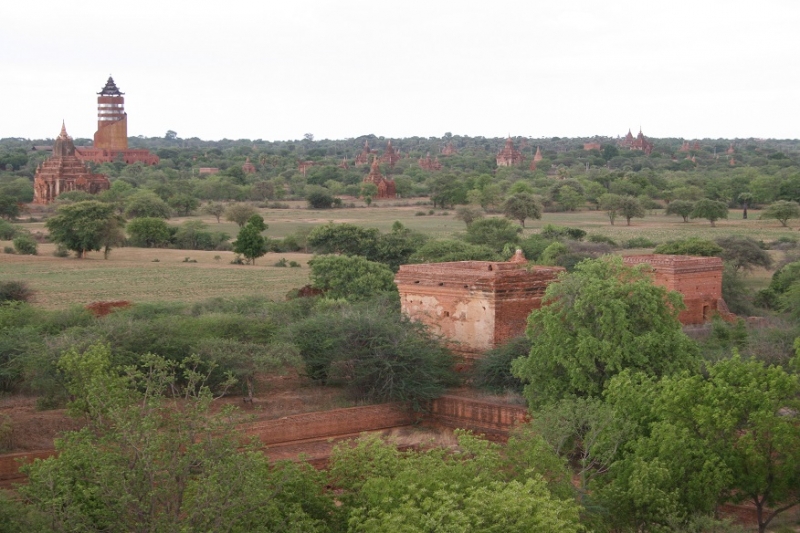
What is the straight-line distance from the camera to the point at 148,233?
197 feet

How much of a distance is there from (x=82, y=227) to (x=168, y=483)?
42636mm

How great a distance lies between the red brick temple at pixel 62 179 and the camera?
3462 inches

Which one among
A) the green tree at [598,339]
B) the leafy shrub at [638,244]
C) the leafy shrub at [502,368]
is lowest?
the leafy shrub at [638,244]

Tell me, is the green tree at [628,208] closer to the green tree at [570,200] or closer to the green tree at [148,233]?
the green tree at [570,200]

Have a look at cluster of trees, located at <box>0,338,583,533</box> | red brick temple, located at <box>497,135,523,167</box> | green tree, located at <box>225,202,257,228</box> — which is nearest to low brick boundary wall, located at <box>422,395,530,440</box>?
cluster of trees, located at <box>0,338,583,533</box>

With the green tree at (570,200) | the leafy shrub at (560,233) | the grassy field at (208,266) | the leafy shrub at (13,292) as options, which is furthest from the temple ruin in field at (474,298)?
the green tree at (570,200)

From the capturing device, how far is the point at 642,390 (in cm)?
1638

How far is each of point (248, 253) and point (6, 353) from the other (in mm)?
31617

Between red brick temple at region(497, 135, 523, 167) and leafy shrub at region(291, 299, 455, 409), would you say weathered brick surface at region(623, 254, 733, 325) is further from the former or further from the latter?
red brick temple at region(497, 135, 523, 167)

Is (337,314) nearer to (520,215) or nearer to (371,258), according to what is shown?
(371,258)

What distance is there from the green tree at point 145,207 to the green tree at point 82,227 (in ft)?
54.0

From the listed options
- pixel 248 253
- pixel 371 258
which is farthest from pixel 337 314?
pixel 248 253

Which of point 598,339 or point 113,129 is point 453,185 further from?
point 598,339

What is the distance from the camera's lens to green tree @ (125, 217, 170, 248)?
60.1 metres
